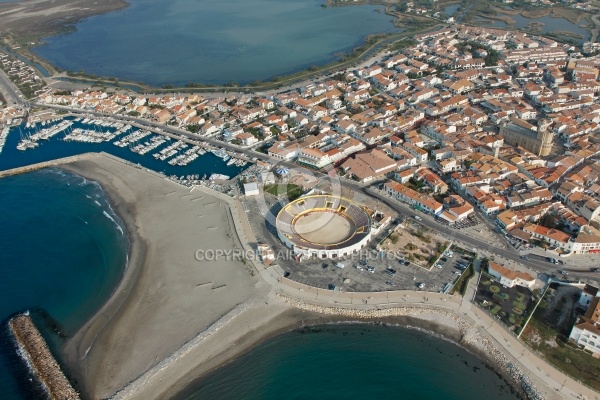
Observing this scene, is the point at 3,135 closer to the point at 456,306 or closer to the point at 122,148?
the point at 122,148

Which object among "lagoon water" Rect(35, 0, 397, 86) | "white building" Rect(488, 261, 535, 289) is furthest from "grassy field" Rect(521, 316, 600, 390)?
"lagoon water" Rect(35, 0, 397, 86)

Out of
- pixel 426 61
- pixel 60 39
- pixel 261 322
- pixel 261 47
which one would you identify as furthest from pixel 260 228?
pixel 60 39

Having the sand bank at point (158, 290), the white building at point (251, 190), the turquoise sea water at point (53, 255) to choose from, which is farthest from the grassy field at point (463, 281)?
the turquoise sea water at point (53, 255)

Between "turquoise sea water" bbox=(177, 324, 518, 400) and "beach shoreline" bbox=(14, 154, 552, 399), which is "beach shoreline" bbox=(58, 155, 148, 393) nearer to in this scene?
"beach shoreline" bbox=(14, 154, 552, 399)

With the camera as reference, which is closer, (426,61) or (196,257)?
(196,257)

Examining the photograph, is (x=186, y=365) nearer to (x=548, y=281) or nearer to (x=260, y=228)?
(x=260, y=228)

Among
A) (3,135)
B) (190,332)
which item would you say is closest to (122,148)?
(3,135)
